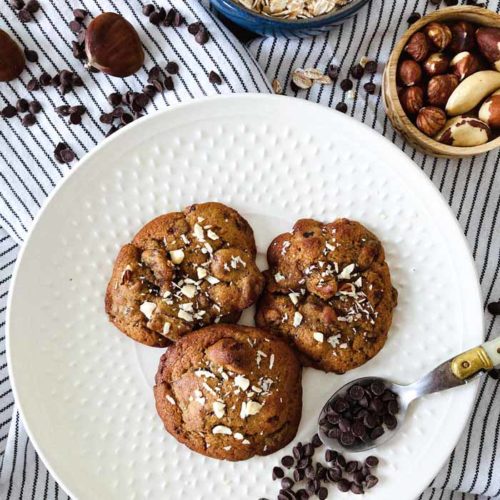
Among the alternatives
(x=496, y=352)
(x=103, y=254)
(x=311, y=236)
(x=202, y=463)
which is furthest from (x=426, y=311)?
(x=103, y=254)

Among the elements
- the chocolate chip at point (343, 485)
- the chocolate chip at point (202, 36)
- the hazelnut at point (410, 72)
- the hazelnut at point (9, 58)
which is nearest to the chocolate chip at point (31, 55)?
the hazelnut at point (9, 58)

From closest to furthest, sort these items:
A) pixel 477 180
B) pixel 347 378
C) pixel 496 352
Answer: pixel 496 352, pixel 347 378, pixel 477 180

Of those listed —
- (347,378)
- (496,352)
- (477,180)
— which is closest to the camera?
(496,352)

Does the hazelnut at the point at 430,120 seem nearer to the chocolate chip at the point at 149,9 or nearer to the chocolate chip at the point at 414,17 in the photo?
the chocolate chip at the point at 414,17

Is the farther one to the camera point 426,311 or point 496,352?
point 426,311

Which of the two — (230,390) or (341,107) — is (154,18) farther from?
(230,390)

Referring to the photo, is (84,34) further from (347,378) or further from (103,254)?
(347,378)
